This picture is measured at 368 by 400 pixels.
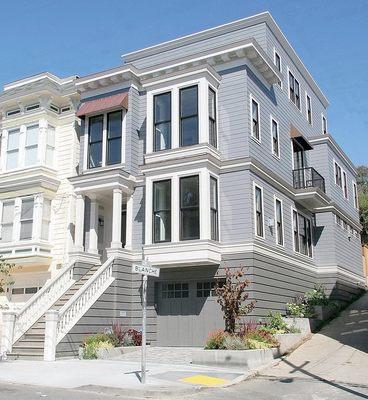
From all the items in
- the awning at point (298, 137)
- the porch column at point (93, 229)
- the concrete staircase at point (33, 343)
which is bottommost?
the concrete staircase at point (33, 343)

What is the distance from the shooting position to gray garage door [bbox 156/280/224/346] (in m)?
19.8

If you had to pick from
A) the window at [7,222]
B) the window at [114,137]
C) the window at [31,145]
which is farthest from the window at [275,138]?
the window at [7,222]

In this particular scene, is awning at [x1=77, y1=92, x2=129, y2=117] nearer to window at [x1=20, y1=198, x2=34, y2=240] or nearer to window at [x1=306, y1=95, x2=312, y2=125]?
window at [x1=20, y1=198, x2=34, y2=240]

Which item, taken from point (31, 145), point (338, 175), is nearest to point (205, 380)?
point (31, 145)

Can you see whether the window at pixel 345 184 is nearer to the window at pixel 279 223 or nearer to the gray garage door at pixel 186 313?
the window at pixel 279 223

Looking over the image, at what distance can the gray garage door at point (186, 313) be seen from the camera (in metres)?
19.8

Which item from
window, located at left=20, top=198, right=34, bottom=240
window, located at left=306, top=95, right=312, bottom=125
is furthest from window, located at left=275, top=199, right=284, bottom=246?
window, located at left=20, top=198, right=34, bottom=240

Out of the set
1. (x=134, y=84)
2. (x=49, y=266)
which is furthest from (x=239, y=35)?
(x=49, y=266)

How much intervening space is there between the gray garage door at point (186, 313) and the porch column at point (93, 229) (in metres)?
3.57

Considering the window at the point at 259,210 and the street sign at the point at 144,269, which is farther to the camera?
the window at the point at 259,210

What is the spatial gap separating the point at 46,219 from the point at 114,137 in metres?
4.99

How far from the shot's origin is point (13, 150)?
25531 mm

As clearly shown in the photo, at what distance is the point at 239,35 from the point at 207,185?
884cm

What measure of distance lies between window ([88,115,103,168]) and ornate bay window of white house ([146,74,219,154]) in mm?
3002
